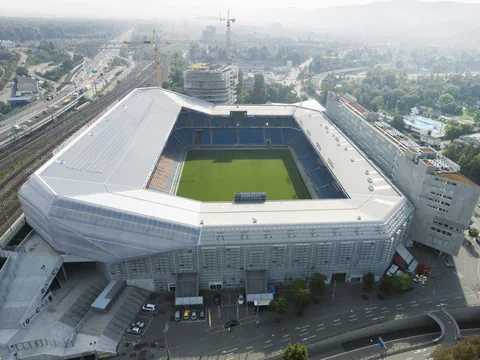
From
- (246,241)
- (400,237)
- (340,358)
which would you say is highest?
(246,241)

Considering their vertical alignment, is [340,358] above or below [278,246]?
below

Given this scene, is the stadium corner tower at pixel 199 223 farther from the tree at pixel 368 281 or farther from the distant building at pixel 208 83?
the distant building at pixel 208 83

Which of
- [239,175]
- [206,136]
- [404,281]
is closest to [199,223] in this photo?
[404,281]

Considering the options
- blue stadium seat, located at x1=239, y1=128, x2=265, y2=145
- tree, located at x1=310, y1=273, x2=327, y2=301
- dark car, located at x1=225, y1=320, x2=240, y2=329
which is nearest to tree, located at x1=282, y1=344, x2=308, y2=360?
dark car, located at x1=225, y1=320, x2=240, y2=329

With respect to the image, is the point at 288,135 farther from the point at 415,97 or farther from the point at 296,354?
the point at 415,97

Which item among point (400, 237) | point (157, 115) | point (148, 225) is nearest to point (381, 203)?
point (400, 237)

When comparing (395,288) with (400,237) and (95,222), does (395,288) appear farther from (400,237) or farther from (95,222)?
(95,222)

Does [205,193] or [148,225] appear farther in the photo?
[205,193]
